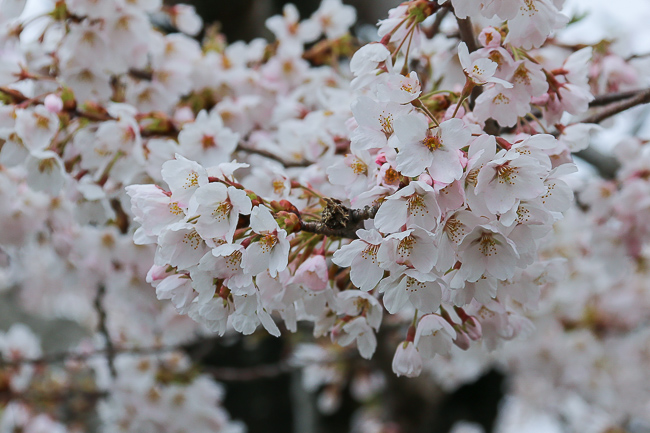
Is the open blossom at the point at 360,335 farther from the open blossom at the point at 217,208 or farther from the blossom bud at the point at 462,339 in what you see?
the open blossom at the point at 217,208

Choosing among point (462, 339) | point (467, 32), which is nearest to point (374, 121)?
point (467, 32)

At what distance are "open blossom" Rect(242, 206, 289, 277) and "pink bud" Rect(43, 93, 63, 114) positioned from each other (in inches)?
25.7

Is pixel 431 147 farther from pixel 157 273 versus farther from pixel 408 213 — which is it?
pixel 157 273

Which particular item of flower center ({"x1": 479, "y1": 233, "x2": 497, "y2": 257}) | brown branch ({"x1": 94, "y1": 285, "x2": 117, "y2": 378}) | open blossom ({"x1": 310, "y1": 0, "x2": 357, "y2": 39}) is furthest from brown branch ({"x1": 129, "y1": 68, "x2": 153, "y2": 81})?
flower center ({"x1": 479, "y1": 233, "x2": 497, "y2": 257})

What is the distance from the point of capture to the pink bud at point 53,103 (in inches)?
43.1

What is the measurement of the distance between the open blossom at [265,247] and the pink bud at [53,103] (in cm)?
65

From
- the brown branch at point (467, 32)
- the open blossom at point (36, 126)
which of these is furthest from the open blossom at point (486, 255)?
the open blossom at point (36, 126)

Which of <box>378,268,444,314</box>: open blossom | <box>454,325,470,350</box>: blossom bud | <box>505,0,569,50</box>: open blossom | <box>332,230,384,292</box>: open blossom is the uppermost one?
<box>505,0,569,50</box>: open blossom

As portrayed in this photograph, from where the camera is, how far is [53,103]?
1099 mm

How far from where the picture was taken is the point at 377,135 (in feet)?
2.44

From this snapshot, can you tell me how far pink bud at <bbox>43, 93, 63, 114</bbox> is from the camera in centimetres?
109

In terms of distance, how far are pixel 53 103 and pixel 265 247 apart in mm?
682

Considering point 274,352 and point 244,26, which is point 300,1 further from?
point 274,352

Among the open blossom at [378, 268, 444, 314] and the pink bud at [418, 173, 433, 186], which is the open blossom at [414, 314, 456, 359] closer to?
the open blossom at [378, 268, 444, 314]
